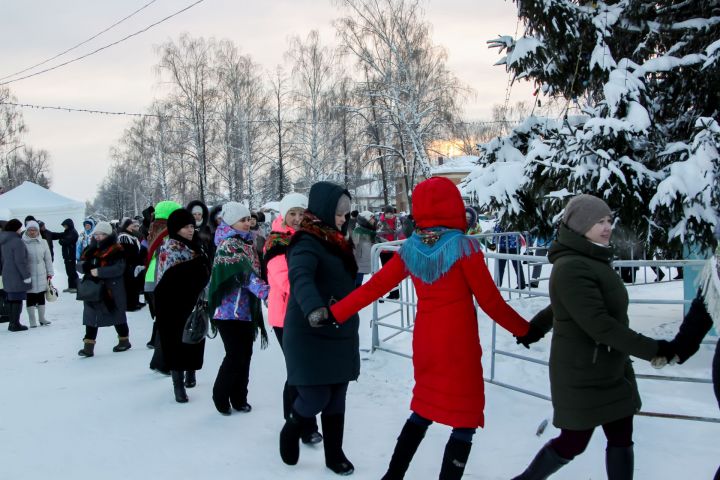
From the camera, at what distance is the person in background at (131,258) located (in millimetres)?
8467

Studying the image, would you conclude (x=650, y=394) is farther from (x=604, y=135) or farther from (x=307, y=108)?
(x=307, y=108)

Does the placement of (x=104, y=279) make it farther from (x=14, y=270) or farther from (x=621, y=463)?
(x=621, y=463)

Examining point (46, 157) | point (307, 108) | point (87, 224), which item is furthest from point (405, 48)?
point (46, 157)

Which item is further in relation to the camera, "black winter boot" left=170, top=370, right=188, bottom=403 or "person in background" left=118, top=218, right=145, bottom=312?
"person in background" left=118, top=218, right=145, bottom=312

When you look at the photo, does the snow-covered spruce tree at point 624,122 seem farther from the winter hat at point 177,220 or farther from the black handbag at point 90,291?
the black handbag at point 90,291

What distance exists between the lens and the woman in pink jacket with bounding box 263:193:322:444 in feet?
13.0

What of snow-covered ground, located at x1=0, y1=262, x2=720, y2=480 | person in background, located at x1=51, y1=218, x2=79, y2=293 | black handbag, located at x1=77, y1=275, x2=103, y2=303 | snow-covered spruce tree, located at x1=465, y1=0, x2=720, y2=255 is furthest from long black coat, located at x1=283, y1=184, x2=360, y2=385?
person in background, located at x1=51, y1=218, x2=79, y2=293

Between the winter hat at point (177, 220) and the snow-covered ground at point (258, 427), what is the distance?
4.86ft

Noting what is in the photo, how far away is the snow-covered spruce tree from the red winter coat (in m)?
2.51

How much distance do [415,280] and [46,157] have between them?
79.6m

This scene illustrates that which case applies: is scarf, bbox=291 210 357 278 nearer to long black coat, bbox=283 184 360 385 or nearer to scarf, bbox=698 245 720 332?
long black coat, bbox=283 184 360 385

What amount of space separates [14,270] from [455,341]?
829 centimetres

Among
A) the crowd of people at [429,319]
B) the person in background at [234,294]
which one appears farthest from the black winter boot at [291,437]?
the person in background at [234,294]

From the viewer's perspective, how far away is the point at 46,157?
72.0 m
